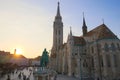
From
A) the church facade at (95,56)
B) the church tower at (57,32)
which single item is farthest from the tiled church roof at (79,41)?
the church tower at (57,32)

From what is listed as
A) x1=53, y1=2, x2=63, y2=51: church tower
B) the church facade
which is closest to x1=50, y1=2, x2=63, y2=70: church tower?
x1=53, y1=2, x2=63, y2=51: church tower

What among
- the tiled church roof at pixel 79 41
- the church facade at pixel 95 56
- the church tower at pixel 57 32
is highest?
the church tower at pixel 57 32

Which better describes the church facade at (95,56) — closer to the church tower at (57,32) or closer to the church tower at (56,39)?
the church tower at (56,39)

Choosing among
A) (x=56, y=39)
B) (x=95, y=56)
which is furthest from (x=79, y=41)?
(x=56, y=39)

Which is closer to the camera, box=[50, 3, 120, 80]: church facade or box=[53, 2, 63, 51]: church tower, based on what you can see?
box=[50, 3, 120, 80]: church facade

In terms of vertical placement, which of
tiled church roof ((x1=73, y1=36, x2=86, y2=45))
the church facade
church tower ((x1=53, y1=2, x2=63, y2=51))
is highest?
church tower ((x1=53, y1=2, x2=63, y2=51))

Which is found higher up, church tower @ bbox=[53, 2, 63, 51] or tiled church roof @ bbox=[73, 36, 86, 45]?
church tower @ bbox=[53, 2, 63, 51]

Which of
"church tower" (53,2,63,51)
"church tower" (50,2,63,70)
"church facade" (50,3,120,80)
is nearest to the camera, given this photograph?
"church facade" (50,3,120,80)

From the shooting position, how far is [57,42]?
70.1m

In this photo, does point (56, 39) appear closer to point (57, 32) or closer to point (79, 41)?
point (57, 32)

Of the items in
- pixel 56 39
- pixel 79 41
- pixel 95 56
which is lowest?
pixel 95 56

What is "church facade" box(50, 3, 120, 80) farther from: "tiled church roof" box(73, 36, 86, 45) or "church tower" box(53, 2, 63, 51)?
"church tower" box(53, 2, 63, 51)

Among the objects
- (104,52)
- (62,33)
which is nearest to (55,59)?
(62,33)

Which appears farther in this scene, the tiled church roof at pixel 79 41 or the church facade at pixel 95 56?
the tiled church roof at pixel 79 41
